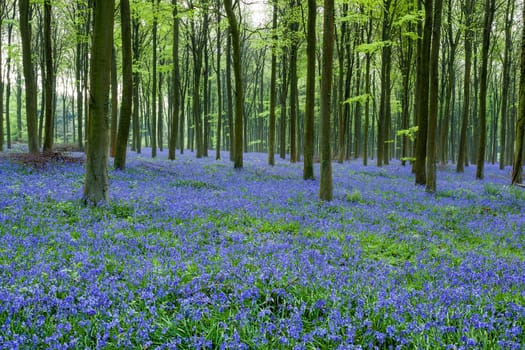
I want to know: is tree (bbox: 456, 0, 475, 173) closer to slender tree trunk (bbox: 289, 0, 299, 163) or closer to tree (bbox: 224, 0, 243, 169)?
slender tree trunk (bbox: 289, 0, 299, 163)

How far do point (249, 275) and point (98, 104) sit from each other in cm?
638

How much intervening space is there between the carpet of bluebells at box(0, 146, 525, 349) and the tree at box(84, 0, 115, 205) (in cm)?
52

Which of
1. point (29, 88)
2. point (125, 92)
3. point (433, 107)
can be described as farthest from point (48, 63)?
point (433, 107)

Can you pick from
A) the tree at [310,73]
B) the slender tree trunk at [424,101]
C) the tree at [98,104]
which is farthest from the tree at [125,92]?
the slender tree trunk at [424,101]

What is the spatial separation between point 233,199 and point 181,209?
2.07m

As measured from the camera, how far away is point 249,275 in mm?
4645

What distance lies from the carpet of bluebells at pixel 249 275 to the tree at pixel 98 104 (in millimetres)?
520

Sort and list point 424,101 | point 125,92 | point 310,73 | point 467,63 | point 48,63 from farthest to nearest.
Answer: point 467,63 < point 48,63 < point 424,101 < point 125,92 < point 310,73

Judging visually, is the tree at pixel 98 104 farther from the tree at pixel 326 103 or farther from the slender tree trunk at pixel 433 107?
the slender tree trunk at pixel 433 107

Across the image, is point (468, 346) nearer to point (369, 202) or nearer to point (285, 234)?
point (285, 234)

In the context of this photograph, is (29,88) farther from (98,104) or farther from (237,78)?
(98,104)

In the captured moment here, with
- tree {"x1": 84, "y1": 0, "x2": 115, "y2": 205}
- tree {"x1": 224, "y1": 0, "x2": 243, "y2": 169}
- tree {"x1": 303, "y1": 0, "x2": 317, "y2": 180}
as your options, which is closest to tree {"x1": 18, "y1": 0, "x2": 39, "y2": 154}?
tree {"x1": 224, "y1": 0, "x2": 243, "y2": 169}

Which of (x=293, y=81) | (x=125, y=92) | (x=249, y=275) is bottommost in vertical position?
(x=249, y=275)

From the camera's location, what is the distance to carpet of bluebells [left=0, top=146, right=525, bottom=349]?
3412 millimetres
